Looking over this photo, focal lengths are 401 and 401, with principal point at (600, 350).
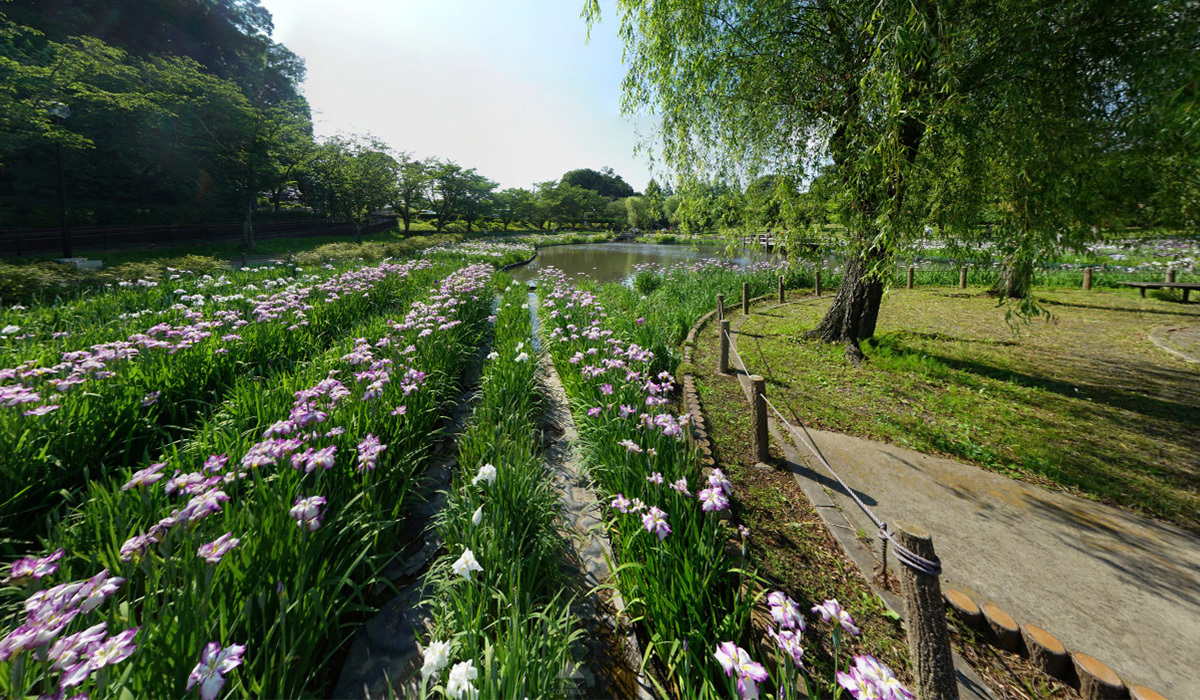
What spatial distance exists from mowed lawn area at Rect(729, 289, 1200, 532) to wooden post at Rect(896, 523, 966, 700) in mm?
3125

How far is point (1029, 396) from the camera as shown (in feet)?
16.4

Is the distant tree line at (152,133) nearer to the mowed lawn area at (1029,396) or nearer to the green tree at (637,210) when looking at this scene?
the mowed lawn area at (1029,396)

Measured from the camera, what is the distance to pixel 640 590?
236cm

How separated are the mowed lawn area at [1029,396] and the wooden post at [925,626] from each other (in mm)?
3125

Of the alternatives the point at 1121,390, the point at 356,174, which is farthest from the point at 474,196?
the point at 1121,390

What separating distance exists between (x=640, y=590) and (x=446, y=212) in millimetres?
47554

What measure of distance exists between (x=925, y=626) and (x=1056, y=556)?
2117 millimetres

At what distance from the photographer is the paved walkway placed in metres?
2.15

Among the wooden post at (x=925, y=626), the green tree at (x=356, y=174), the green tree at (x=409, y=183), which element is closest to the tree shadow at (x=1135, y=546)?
the wooden post at (x=925, y=626)

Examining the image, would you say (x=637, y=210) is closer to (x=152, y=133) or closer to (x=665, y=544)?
(x=152, y=133)

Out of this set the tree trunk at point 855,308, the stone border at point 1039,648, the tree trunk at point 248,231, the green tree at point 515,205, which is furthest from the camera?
the green tree at point 515,205

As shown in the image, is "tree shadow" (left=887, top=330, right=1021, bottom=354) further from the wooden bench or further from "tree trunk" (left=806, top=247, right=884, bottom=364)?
the wooden bench

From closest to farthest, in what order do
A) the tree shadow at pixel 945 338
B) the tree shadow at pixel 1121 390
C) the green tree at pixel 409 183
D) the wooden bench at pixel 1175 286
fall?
1. the tree shadow at pixel 1121 390
2. the tree shadow at pixel 945 338
3. the wooden bench at pixel 1175 286
4. the green tree at pixel 409 183

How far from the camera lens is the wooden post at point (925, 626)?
5.25 feet
